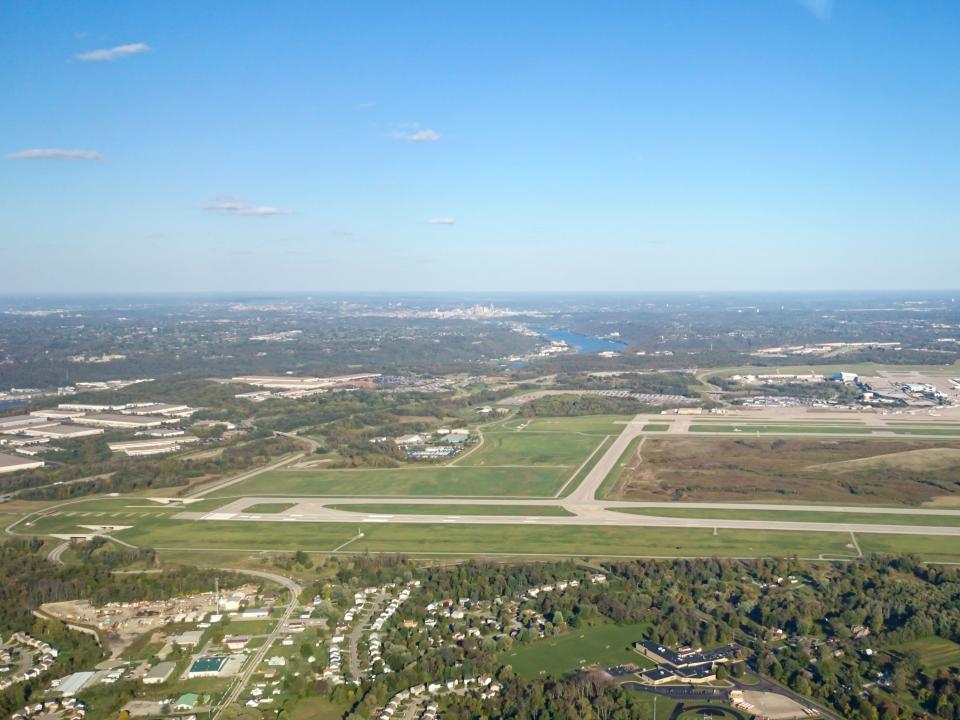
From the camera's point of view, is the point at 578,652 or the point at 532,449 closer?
the point at 578,652

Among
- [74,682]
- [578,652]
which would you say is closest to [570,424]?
[578,652]

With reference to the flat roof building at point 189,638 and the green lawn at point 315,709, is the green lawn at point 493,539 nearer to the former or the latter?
the flat roof building at point 189,638

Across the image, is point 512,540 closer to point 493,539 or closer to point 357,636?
point 493,539

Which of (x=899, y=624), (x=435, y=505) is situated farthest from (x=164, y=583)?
(x=899, y=624)

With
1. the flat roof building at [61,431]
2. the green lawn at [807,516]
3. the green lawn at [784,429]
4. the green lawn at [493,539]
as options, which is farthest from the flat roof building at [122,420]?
the green lawn at [807,516]

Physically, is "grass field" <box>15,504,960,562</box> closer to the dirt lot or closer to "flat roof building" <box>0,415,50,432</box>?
the dirt lot

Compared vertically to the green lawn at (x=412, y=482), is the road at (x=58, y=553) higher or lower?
lower
